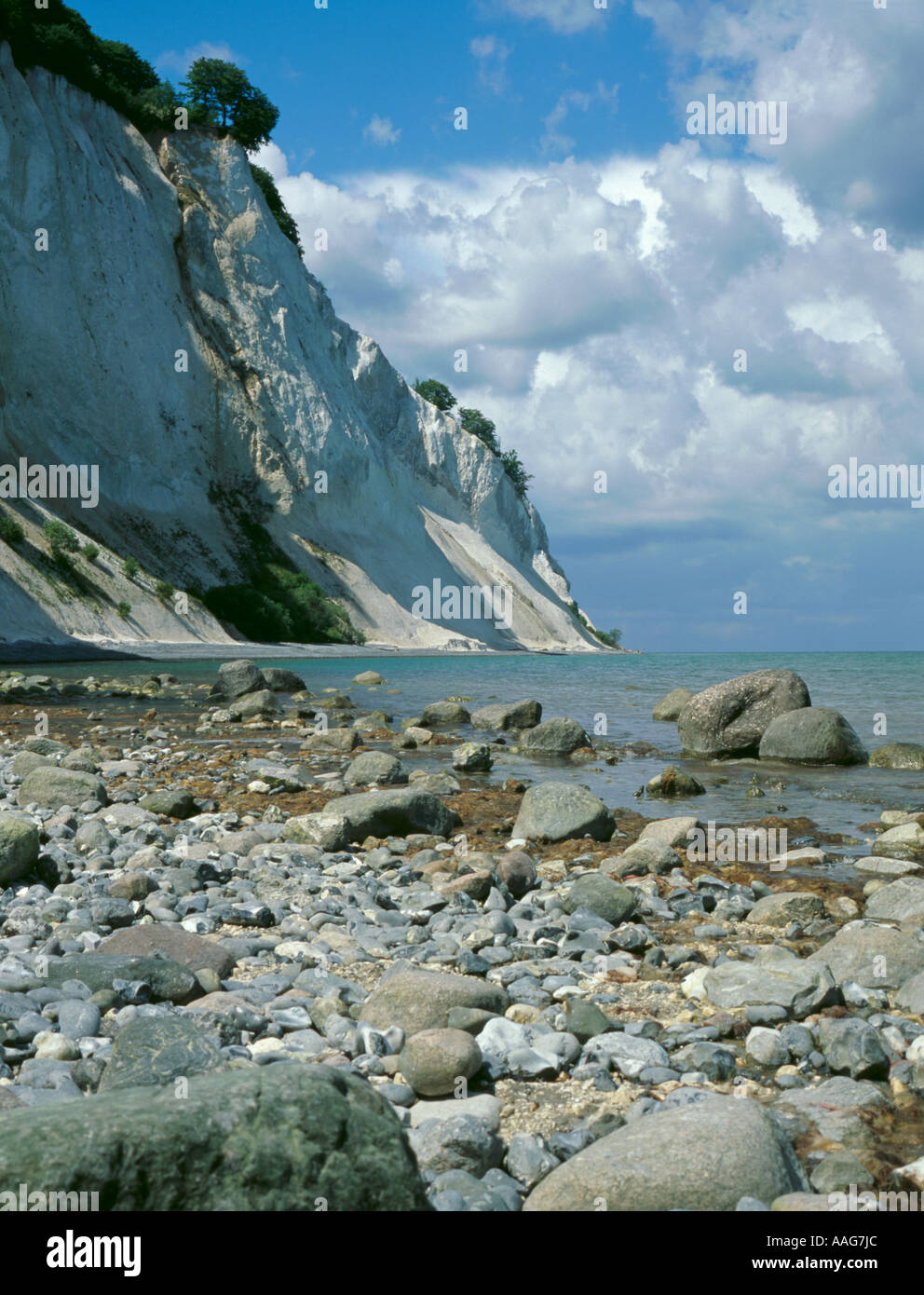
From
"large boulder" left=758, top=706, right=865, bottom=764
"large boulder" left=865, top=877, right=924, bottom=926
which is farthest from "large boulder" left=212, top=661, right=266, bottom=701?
"large boulder" left=865, top=877, right=924, bottom=926

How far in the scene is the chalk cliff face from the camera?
48.2 meters

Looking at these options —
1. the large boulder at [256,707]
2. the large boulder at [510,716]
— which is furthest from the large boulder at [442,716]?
the large boulder at [256,707]

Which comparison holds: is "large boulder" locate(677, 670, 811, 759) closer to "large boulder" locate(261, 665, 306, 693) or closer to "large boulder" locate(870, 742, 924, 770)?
"large boulder" locate(870, 742, 924, 770)

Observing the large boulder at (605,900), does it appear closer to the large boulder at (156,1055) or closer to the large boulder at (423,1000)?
the large boulder at (423,1000)

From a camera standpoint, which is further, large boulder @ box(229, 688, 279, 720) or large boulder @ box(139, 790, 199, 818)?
large boulder @ box(229, 688, 279, 720)

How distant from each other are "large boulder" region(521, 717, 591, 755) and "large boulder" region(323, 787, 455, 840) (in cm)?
763

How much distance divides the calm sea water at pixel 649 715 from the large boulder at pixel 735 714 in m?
0.44

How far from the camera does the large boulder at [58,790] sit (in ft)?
32.1

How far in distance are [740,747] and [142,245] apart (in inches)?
1986

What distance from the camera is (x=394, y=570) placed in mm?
68938

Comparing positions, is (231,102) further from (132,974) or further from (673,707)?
(132,974)

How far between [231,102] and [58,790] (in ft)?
222
